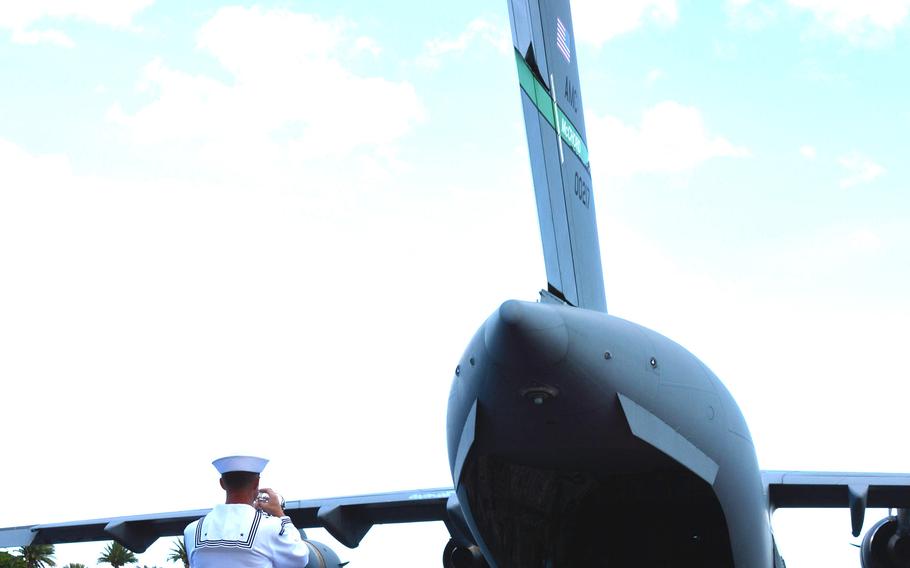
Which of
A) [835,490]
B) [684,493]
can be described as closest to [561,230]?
[684,493]

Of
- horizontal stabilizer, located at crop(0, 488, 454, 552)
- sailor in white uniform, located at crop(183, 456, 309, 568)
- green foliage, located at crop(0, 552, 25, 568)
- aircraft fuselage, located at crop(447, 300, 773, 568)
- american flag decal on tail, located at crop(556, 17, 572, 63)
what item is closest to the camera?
sailor in white uniform, located at crop(183, 456, 309, 568)

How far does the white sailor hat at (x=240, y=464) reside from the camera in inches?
132

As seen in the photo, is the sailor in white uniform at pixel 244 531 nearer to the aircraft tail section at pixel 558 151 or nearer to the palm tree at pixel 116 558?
the aircraft tail section at pixel 558 151

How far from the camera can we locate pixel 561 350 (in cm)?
532

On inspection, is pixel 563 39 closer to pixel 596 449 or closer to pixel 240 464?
pixel 596 449

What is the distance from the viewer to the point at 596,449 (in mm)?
5969

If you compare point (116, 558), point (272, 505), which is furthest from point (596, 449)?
point (116, 558)

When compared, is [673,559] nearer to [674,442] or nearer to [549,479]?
[549,479]

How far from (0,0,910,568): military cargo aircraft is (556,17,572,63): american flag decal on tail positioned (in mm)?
51

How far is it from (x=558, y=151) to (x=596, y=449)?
145 inches

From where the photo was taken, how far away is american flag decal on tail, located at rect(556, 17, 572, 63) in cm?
996

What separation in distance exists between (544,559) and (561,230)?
2.68 metres

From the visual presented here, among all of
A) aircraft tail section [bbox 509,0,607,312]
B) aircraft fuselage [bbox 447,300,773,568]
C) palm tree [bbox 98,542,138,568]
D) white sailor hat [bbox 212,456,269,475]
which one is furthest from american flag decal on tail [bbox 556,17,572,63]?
palm tree [bbox 98,542,138,568]

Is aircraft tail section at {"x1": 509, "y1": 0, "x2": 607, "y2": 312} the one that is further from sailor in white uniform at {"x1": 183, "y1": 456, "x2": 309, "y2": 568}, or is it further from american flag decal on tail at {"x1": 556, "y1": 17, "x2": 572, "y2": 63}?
sailor in white uniform at {"x1": 183, "y1": 456, "x2": 309, "y2": 568}
